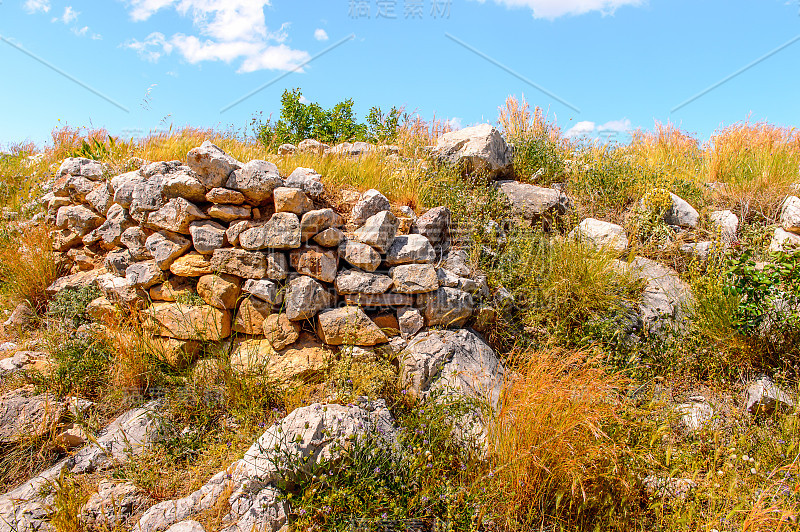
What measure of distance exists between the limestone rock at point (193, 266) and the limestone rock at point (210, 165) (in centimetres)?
77

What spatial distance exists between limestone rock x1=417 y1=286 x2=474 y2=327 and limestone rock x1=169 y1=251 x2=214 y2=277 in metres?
2.23

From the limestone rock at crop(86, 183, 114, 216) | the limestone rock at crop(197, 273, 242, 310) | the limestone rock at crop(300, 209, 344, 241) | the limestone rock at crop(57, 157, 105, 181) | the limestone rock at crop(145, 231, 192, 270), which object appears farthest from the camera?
the limestone rock at crop(57, 157, 105, 181)

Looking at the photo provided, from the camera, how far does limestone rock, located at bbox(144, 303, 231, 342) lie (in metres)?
4.70

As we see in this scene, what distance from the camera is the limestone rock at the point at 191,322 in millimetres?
4703

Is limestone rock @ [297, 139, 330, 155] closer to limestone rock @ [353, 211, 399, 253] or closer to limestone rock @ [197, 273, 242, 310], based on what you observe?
limestone rock @ [353, 211, 399, 253]

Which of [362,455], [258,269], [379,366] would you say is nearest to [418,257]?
[379,366]

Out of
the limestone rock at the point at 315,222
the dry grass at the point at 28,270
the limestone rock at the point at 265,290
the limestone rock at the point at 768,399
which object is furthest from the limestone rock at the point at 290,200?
the limestone rock at the point at 768,399

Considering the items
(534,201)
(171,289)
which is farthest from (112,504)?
(534,201)

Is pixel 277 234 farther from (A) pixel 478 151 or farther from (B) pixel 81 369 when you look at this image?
(A) pixel 478 151

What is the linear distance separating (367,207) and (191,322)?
2.13 m

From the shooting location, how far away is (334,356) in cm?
453

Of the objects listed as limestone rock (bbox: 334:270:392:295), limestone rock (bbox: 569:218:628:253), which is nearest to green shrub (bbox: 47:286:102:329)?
limestone rock (bbox: 334:270:392:295)

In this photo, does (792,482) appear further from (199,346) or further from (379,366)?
(199,346)

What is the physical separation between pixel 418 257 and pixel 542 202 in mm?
2631
